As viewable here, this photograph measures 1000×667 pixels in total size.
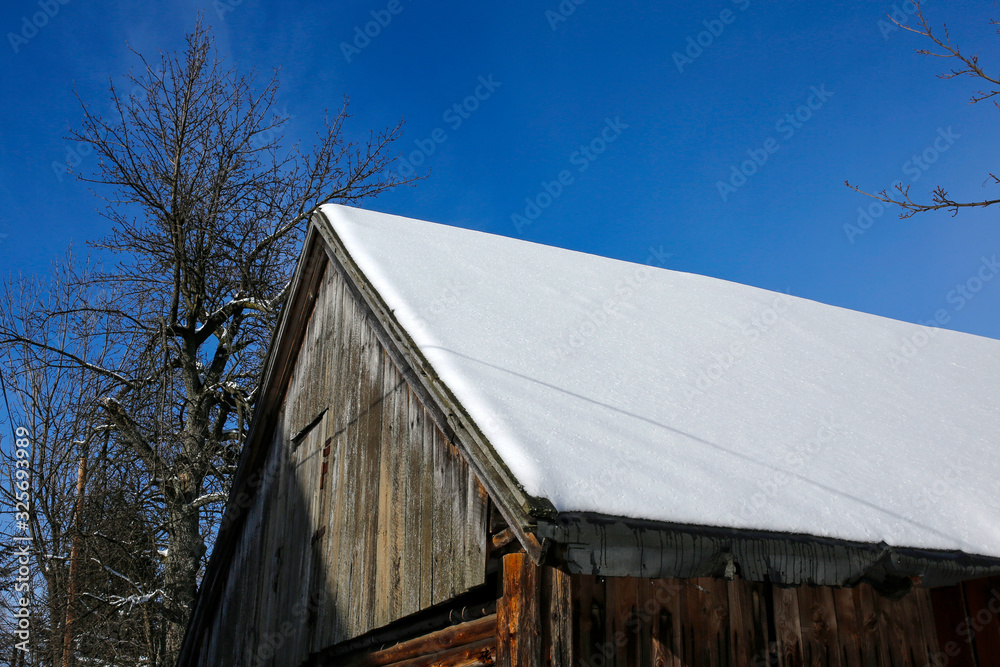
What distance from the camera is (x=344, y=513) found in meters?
5.19

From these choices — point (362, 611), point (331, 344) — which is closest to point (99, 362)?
point (331, 344)

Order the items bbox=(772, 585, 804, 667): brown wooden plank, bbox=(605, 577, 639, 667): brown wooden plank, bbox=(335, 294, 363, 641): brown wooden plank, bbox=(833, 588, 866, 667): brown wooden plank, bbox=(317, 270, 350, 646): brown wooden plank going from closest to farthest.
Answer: bbox=(605, 577, 639, 667): brown wooden plank → bbox=(772, 585, 804, 667): brown wooden plank → bbox=(833, 588, 866, 667): brown wooden plank → bbox=(335, 294, 363, 641): brown wooden plank → bbox=(317, 270, 350, 646): brown wooden plank

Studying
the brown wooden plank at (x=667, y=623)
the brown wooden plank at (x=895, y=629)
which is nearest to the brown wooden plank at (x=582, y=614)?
the brown wooden plank at (x=667, y=623)

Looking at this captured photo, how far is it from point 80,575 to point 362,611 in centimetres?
849

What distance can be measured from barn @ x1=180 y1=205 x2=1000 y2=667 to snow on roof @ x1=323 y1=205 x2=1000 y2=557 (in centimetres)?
2

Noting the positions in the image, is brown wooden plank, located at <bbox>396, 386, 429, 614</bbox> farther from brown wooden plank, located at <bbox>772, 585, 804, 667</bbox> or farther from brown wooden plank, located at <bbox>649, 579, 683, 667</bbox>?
brown wooden plank, located at <bbox>772, 585, 804, 667</bbox>

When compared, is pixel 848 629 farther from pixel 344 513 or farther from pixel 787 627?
pixel 344 513

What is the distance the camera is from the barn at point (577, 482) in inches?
122

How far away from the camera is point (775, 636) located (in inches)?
149

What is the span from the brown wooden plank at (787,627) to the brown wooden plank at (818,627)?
35 millimetres

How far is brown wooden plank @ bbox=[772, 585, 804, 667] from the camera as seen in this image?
12.4ft

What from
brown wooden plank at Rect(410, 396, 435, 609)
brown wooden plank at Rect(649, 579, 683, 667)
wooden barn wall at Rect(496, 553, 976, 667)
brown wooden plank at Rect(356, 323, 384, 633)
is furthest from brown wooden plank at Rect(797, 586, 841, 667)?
brown wooden plank at Rect(356, 323, 384, 633)

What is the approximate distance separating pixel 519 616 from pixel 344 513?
7.90ft

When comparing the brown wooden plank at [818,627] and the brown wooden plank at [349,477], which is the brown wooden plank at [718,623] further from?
the brown wooden plank at [349,477]
